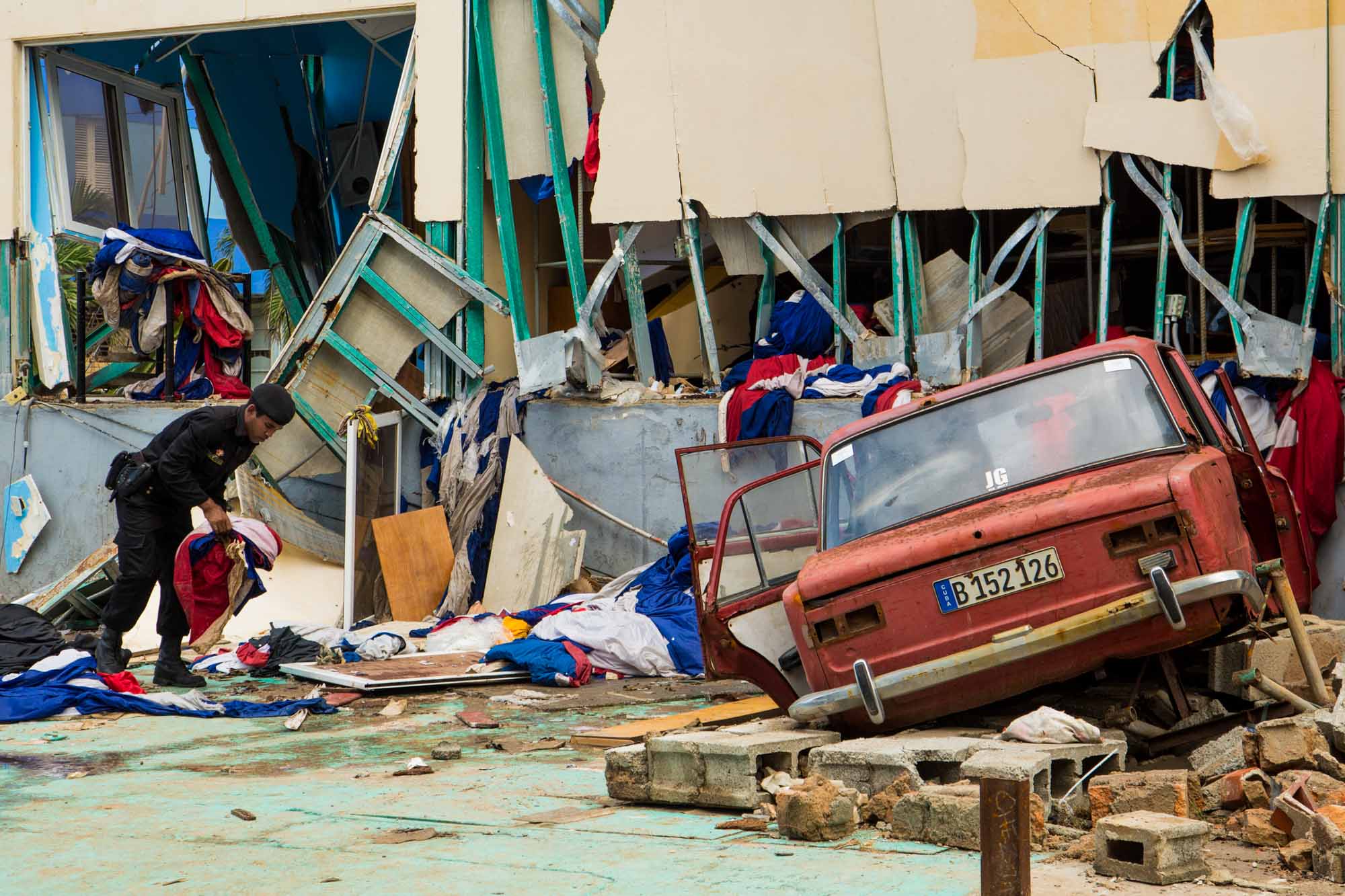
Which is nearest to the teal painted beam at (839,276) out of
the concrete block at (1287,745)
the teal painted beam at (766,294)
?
the teal painted beam at (766,294)

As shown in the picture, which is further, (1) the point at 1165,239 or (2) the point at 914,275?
(2) the point at 914,275

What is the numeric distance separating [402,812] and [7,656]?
5.14 metres

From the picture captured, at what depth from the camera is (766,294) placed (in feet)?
43.3

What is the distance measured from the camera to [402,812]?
582cm

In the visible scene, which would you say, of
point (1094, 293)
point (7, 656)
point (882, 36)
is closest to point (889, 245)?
point (1094, 293)

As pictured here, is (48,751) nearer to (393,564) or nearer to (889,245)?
(393,564)

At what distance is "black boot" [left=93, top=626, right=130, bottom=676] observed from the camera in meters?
9.37

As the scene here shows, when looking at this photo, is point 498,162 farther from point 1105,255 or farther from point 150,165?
point 1105,255

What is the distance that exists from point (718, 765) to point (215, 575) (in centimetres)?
554

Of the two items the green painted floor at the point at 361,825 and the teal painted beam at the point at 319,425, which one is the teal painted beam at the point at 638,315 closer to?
the teal painted beam at the point at 319,425

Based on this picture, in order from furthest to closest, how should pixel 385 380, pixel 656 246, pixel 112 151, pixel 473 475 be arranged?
pixel 112 151, pixel 656 246, pixel 385 380, pixel 473 475

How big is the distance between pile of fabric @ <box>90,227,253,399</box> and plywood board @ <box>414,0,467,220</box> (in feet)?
7.71

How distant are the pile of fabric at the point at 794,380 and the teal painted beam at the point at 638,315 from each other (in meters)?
0.87

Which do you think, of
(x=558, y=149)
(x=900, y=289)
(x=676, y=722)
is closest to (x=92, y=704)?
(x=676, y=722)
